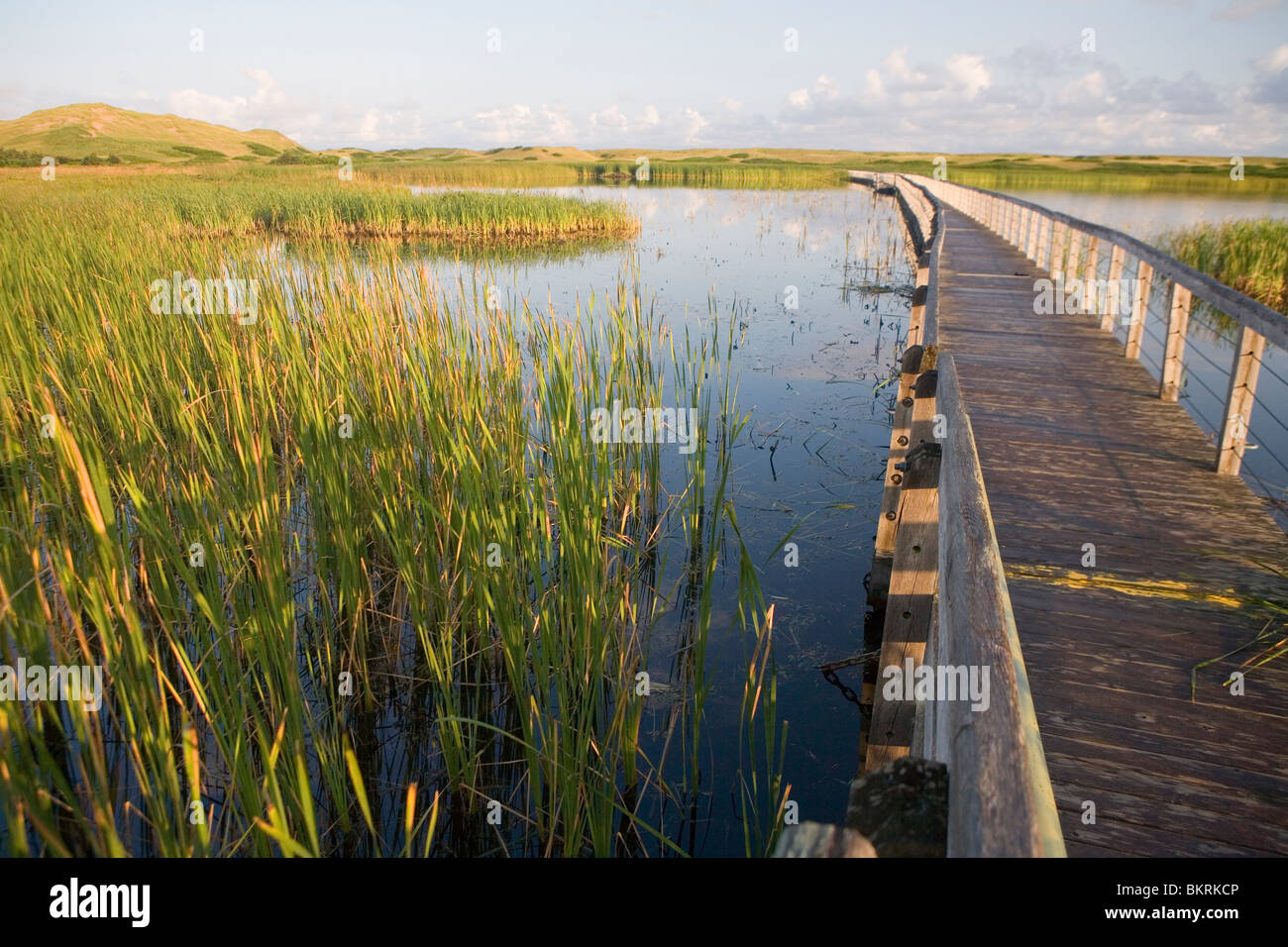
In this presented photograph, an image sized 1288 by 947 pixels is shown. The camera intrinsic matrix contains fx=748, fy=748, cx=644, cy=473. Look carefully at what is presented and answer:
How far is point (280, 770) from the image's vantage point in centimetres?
228

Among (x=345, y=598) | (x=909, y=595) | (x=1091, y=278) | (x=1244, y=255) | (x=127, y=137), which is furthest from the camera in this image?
(x=127, y=137)

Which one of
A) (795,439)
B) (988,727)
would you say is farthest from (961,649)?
(795,439)

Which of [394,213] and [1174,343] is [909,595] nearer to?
[1174,343]

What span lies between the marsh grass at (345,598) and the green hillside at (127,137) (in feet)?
202

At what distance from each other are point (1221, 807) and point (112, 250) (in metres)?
9.03

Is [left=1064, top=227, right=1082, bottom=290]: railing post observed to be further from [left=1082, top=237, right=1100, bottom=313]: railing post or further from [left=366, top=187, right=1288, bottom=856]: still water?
[left=366, top=187, right=1288, bottom=856]: still water

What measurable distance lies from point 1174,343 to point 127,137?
10906 centimetres

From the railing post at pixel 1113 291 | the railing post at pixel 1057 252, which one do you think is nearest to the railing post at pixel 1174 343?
the railing post at pixel 1113 291

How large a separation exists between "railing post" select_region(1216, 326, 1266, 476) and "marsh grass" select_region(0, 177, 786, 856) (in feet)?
8.60

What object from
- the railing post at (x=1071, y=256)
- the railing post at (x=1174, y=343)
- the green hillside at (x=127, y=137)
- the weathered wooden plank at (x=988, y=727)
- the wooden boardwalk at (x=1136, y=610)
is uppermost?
the green hillside at (x=127, y=137)

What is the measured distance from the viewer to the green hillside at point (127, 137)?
2477 inches

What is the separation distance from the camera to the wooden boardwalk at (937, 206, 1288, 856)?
1926 millimetres

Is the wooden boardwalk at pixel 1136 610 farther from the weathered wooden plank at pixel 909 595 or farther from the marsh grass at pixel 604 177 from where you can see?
the marsh grass at pixel 604 177

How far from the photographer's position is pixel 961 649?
4.04 feet
